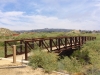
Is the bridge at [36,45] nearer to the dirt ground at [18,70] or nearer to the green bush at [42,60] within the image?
the green bush at [42,60]

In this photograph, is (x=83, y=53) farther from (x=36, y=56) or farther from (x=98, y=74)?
(x=36, y=56)

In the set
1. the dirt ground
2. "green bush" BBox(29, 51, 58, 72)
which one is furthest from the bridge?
the dirt ground

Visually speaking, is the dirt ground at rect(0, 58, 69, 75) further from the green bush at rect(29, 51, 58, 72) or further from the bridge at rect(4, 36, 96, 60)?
the bridge at rect(4, 36, 96, 60)

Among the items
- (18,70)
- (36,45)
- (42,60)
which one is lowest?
(18,70)

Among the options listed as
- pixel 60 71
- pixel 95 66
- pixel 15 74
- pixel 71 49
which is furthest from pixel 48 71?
pixel 71 49

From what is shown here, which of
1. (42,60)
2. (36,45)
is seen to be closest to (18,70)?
(42,60)

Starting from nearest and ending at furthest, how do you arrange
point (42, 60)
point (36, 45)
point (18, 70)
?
point (18, 70)
point (42, 60)
point (36, 45)

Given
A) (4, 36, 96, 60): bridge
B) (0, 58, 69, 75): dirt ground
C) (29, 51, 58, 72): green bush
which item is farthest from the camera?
(4, 36, 96, 60): bridge

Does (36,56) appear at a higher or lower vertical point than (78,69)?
higher

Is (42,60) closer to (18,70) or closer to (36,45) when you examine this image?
(18,70)

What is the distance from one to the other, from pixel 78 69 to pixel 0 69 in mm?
4741

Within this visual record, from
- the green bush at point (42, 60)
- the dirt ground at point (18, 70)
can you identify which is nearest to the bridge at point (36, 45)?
the green bush at point (42, 60)

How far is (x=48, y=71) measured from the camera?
11.7m

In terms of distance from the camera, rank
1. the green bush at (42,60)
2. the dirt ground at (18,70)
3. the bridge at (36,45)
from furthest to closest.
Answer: the bridge at (36,45), the green bush at (42,60), the dirt ground at (18,70)
